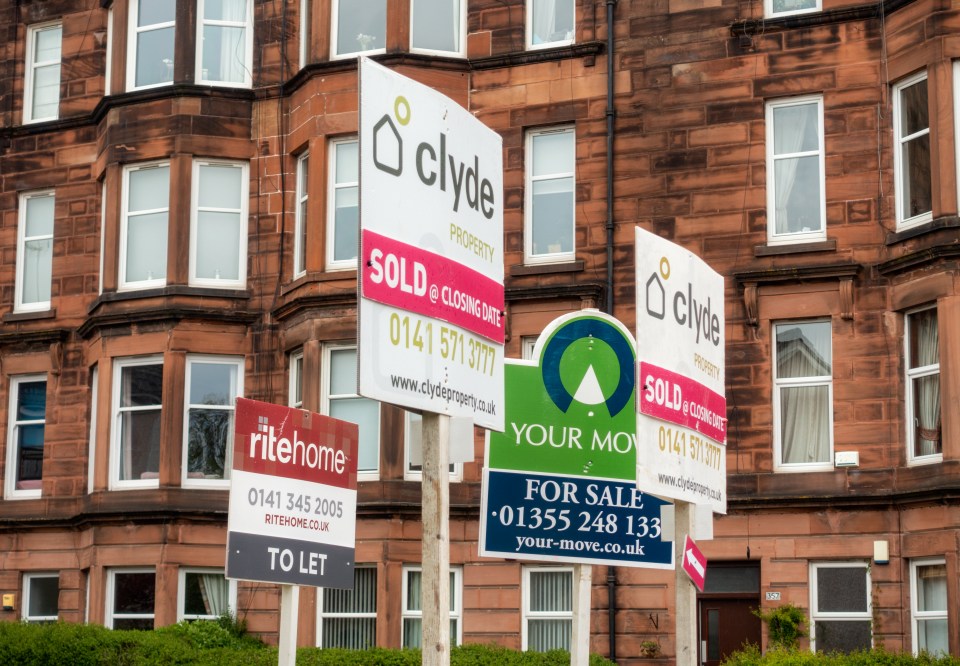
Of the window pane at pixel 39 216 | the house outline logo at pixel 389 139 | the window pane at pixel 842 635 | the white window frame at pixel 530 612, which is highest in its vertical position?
the window pane at pixel 39 216

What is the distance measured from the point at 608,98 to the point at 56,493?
11503mm

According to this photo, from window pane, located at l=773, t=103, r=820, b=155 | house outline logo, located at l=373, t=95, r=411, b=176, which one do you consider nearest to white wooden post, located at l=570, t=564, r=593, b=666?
house outline logo, located at l=373, t=95, r=411, b=176

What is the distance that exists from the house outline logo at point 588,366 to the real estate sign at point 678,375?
1.50ft

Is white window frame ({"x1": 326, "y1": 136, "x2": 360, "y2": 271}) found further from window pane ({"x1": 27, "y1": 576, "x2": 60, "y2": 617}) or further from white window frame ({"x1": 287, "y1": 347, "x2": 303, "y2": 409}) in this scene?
window pane ({"x1": 27, "y1": 576, "x2": 60, "y2": 617})

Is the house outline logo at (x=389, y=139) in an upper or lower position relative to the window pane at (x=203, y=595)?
upper

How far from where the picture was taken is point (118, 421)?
28031 mm

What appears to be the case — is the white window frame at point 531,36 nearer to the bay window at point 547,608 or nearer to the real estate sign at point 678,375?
the bay window at point 547,608

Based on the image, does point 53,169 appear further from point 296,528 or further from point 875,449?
point 296,528

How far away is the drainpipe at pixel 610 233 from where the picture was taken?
2522 centimetres

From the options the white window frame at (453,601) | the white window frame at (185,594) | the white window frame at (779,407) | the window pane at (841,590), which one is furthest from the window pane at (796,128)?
the white window frame at (185,594)

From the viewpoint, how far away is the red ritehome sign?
39.4 ft

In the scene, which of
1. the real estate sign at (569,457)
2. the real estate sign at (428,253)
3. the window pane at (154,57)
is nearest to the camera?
the real estate sign at (428,253)

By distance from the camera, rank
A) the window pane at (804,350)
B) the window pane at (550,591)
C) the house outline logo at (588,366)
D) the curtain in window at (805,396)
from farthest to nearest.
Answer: the window pane at (550,591) < the window pane at (804,350) < the curtain in window at (805,396) < the house outline logo at (588,366)

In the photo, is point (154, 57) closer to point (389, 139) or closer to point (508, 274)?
point (508, 274)
